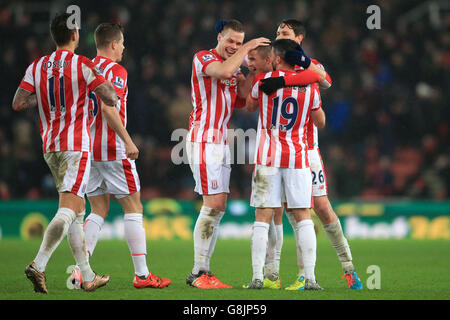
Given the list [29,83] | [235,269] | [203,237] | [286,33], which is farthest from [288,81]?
[235,269]

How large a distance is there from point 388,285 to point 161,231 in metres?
7.34

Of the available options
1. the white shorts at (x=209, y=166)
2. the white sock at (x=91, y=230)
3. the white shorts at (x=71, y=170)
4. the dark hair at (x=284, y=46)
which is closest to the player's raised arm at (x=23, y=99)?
the white shorts at (x=71, y=170)

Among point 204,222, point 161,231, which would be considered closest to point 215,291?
point 204,222

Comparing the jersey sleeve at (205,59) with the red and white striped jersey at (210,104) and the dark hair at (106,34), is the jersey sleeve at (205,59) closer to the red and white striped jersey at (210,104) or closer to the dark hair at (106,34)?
the red and white striped jersey at (210,104)

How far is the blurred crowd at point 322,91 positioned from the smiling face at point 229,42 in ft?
24.4

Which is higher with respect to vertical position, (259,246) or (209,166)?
(209,166)

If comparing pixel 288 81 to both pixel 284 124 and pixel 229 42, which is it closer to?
pixel 284 124

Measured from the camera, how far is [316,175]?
6.61 metres

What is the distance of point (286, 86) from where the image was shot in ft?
20.1

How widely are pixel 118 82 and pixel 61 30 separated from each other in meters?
0.69

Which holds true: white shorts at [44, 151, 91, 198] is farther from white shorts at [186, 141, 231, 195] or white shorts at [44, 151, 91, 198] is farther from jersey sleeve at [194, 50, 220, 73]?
jersey sleeve at [194, 50, 220, 73]

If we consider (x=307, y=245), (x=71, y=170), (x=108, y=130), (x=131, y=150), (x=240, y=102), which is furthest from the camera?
(x=240, y=102)

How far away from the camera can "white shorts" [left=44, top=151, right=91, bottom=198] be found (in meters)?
5.88

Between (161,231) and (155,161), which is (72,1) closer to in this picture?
(155,161)
